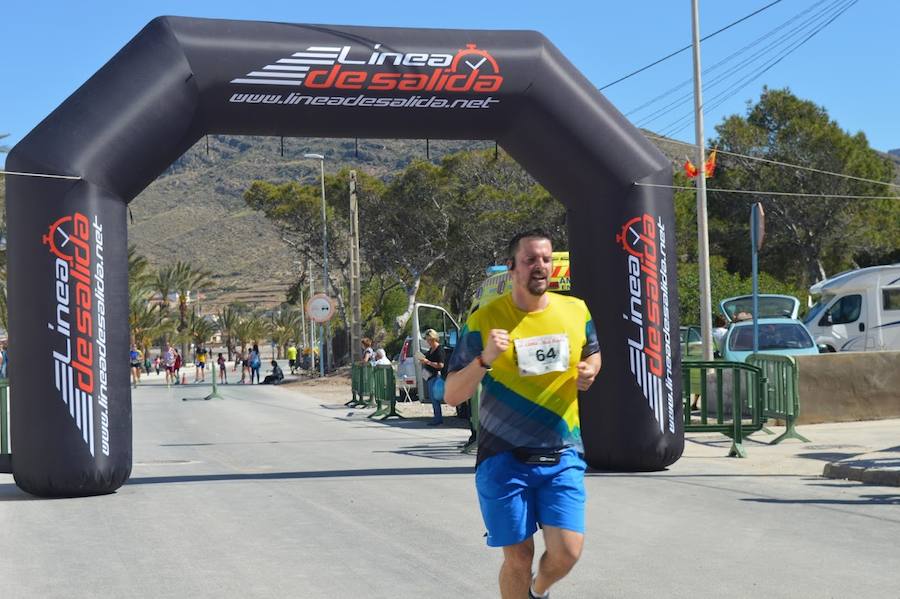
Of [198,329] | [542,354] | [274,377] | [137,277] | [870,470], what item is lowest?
[274,377]

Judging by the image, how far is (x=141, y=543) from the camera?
8820mm

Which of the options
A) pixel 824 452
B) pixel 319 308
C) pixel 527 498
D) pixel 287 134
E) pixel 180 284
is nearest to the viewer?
pixel 527 498

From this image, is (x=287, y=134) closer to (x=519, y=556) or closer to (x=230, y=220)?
(x=519, y=556)

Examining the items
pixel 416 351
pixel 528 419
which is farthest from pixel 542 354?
pixel 416 351

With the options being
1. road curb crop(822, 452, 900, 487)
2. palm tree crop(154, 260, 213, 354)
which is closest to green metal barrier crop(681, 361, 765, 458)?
road curb crop(822, 452, 900, 487)

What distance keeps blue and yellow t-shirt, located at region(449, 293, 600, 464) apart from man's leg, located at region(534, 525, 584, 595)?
375mm

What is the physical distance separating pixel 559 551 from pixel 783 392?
11.1 meters

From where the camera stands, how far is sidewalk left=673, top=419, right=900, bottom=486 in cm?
1204

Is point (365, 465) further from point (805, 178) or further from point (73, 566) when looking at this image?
point (805, 178)

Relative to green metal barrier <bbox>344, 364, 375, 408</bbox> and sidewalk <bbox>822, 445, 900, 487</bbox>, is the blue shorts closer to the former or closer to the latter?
sidewalk <bbox>822, 445, 900, 487</bbox>

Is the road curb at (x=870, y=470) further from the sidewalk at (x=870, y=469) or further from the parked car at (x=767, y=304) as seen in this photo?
the parked car at (x=767, y=304)

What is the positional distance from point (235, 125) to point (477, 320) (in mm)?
7570

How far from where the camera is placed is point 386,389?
79.5ft

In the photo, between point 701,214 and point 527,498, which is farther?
point 701,214
